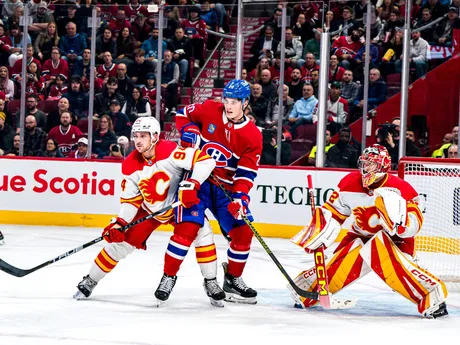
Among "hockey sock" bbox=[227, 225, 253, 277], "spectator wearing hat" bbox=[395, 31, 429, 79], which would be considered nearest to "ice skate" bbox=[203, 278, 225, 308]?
"hockey sock" bbox=[227, 225, 253, 277]

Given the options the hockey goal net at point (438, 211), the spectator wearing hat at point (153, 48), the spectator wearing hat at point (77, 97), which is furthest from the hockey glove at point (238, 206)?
the spectator wearing hat at point (77, 97)

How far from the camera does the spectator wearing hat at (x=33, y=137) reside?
8891 mm

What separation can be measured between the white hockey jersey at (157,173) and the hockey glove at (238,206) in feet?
0.67

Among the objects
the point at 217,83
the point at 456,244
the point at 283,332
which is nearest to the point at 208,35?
the point at 217,83

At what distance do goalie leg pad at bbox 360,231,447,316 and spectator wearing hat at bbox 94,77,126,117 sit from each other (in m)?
4.61

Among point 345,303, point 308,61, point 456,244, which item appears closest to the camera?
point 345,303

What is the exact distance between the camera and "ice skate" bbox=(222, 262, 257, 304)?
5.03 meters

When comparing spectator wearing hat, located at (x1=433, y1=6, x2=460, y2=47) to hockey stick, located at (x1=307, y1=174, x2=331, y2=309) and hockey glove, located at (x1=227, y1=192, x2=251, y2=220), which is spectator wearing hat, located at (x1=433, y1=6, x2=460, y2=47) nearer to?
hockey glove, located at (x1=227, y1=192, x2=251, y2=220)

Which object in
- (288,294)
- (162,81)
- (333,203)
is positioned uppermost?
(162,81)

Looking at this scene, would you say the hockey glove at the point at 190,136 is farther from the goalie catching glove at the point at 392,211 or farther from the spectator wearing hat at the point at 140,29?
the spectator wearing hat at the point at 140,29

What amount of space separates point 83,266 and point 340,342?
2818mm

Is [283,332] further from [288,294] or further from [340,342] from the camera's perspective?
[288,294]

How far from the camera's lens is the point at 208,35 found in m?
8.76

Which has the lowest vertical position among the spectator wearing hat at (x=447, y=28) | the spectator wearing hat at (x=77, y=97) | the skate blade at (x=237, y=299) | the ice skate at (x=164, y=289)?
the skate blade at (x=237, y=299)
